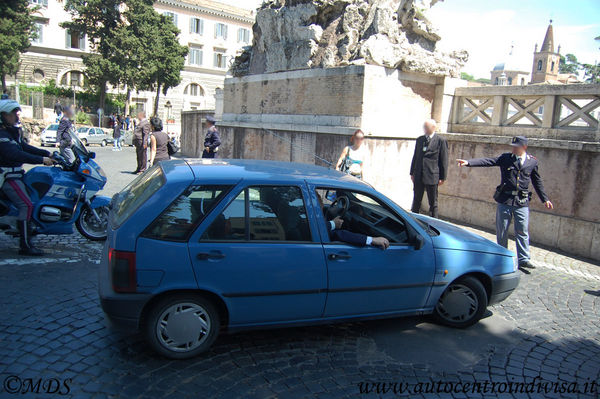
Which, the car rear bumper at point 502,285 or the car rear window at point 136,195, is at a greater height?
the car rear window at point 136,195

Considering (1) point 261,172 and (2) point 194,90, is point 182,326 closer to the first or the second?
(1) point 261,172

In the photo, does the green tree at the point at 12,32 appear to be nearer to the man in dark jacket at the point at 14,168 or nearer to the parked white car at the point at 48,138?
the parked white car at the point at 48,138

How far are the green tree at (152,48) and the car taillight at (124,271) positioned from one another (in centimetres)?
4629

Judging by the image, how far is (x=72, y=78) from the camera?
52188mm

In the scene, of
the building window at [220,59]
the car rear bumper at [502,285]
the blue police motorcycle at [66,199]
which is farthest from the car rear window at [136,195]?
the building window at [220,59]

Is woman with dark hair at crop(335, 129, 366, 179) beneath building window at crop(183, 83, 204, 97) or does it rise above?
beneath

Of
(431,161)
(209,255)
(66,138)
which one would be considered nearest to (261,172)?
(209,255)

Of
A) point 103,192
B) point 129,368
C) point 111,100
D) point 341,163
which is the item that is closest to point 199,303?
point 129,368

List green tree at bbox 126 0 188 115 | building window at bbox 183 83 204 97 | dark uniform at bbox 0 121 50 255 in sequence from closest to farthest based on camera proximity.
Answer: dark uniform at bbox 0 121 50 255, green tree at bbox 126 0 188 115, building window at bbox 183 83 204 97

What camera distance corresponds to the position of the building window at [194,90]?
60406 mm

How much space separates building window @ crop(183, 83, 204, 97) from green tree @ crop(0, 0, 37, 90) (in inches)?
854

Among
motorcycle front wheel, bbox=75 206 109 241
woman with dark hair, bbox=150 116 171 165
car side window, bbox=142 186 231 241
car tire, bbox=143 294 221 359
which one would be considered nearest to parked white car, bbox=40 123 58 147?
woman with dark hair, bbox=150 116 171 165

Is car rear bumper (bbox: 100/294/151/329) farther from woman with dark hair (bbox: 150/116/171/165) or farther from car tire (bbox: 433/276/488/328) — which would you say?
woman with dark hair (bbox: 150/116/171/165)

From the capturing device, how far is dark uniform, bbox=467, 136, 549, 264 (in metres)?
6.37
